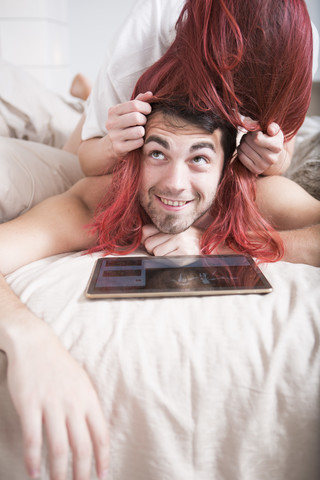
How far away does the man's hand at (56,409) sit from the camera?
15.6 inches

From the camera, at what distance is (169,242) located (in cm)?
75

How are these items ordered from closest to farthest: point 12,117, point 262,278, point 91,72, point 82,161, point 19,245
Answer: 1. point 262,278
2. point 19,245
3. point 82,161
4. point 12,117
5. point 91,72

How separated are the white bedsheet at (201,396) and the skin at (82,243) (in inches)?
1.7

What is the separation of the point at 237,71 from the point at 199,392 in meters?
0.57

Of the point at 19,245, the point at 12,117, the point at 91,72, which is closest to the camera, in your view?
the point at 19,245

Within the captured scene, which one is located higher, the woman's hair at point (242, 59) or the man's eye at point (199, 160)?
the woman's hair at point (242, 59)

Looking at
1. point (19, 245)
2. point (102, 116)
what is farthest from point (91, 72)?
point (19, 245)

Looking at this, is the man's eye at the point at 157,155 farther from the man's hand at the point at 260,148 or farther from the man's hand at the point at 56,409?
the man's hand at the point at 56,409

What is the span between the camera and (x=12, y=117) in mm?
1301

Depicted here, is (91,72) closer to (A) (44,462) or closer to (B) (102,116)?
(B) (102,116)

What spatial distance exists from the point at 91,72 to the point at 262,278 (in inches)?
62.3

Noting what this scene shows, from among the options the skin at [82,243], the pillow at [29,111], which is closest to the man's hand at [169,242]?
the skin at [82,243]

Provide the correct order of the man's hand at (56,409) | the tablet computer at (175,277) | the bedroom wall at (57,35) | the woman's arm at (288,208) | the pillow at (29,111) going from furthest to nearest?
the bedroom wall at (57,35) → the pillow at (29,111) → the woman's arm at (288,208) → the tablet computer at (175,277) → the man's hand at (56,409)

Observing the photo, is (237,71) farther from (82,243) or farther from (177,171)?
(82,243)
